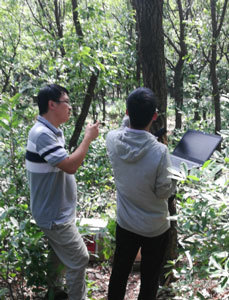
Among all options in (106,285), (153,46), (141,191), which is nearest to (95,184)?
(106,285)

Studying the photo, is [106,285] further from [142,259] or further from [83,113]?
[83,113]

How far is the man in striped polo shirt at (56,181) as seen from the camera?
221cm

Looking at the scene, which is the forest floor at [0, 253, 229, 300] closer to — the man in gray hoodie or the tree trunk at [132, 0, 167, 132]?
the man in gray hoodie

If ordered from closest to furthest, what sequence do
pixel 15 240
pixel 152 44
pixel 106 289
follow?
pixel 15 240, pixel 152 44, pixel 106 289

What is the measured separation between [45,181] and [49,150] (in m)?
0.28

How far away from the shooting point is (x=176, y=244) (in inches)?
121

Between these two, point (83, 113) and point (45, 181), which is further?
point (83, 113)

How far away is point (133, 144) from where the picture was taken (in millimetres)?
2064

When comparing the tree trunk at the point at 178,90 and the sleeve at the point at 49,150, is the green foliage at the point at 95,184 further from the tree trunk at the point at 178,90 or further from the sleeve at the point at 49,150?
the tree trunk at the point at 178,90

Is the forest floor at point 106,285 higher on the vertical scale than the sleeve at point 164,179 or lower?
lower

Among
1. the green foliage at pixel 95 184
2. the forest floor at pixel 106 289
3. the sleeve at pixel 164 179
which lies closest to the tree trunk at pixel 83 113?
the green foliage at pixel 95 184

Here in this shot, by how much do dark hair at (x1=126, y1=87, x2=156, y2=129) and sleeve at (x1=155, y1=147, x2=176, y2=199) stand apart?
0.26 m

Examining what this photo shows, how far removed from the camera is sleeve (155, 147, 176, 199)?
2021 millimetres

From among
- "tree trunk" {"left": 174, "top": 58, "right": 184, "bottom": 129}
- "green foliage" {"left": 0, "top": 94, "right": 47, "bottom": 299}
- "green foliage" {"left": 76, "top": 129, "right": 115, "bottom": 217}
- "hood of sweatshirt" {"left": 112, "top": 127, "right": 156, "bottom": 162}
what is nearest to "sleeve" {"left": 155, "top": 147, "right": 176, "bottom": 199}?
"hood of sweatshirt" {"left": 112, "top": 127, "right": 156, "bottom": 162}
